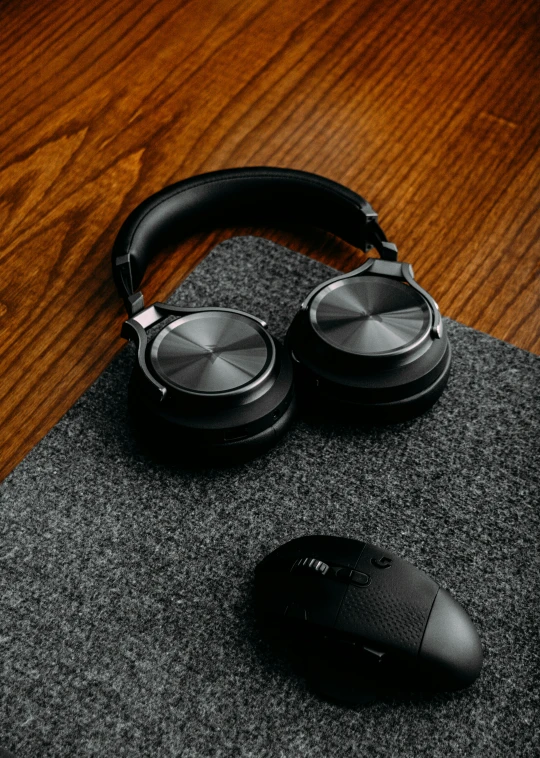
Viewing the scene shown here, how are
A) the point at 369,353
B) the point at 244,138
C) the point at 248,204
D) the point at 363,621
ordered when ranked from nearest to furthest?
the point at 363,621
the point at 369,353
the point at 248,204
the point at 244,138

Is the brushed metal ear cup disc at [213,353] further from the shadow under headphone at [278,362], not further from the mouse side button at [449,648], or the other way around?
the mouse side button at [449,648]

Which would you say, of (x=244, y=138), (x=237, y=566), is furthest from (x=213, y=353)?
(x=244, y=138)

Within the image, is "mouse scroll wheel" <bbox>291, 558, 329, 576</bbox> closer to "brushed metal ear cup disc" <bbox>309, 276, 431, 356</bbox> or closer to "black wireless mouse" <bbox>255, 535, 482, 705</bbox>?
"black wireless mouse" <bbox>255, 535, 482, 705</bbox>

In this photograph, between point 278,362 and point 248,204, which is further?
point 248,204

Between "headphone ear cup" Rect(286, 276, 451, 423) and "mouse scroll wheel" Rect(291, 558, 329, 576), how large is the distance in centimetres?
14

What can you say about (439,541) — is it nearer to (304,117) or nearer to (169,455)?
(169,455)

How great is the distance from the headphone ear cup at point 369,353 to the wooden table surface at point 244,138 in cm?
11

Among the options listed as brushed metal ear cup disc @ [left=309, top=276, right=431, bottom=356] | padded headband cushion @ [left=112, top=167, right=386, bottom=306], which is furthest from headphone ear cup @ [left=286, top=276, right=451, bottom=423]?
padded headband cushion @ [left=112, top=167, right=386, bottom=306]

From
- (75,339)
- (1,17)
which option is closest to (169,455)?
(75,339)

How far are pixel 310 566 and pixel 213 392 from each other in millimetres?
131

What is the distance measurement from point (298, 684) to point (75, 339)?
1.03ft

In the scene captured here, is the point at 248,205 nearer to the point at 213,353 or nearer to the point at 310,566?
the point at 213,353

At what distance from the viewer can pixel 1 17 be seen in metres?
0.88

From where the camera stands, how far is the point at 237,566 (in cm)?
49
